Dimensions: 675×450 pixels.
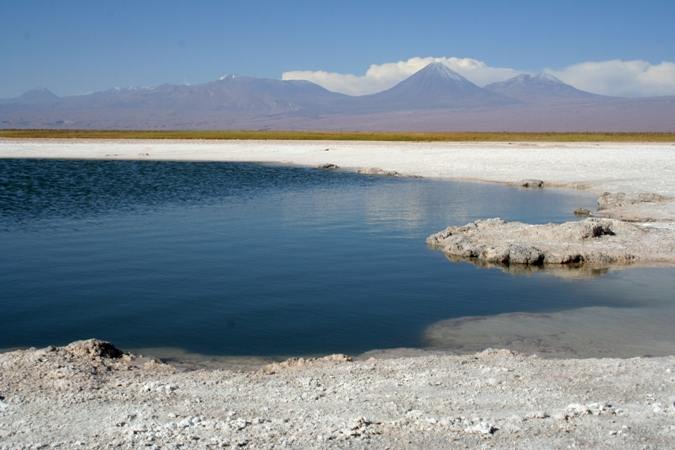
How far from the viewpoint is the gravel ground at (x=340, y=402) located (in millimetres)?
6156

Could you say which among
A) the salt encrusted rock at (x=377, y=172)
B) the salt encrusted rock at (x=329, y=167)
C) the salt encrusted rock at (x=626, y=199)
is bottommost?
the salt encrusted rock at (x=626, y=199)

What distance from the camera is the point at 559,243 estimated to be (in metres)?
15.9

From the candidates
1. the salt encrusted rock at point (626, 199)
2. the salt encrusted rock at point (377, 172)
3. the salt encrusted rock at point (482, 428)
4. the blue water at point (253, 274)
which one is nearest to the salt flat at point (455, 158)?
the salt encrusted rock at point (377, 172)

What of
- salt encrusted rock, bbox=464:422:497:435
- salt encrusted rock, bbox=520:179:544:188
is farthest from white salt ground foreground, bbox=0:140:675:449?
salt encrusted rock, bbox=520:179:544:188

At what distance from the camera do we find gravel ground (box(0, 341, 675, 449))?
6156mm

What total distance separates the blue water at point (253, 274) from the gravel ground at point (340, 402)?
1.56 m

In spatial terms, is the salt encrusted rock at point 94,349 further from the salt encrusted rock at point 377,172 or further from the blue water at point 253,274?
the salt encrusted rock at point 377,172

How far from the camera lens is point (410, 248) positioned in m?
16.9

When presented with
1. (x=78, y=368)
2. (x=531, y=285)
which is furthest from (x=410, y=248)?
(x=78, y=368)

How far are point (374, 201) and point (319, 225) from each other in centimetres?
597

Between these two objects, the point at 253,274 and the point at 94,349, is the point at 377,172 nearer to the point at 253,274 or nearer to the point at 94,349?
the point at 253,274

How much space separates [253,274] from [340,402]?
7262mm

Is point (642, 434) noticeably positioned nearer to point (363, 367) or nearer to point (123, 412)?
point (363, 367)

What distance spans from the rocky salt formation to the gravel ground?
6.63 metres
